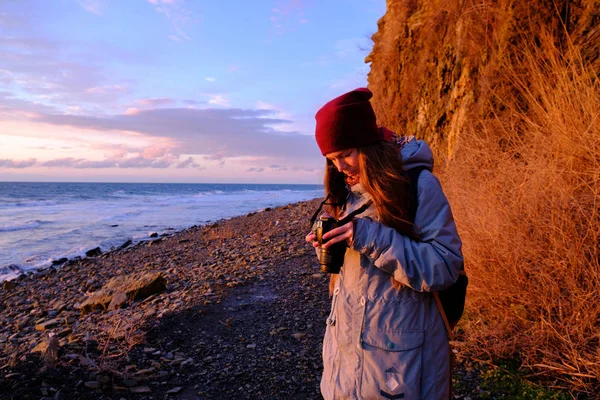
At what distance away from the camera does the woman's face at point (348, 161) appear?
5.81 feet

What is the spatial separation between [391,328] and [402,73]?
442 inches

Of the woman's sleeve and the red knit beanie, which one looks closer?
the woman's sleeve

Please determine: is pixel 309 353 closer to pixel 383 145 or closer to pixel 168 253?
pixel 383 145

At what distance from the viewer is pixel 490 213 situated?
3.80 metres

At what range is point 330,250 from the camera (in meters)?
1.71

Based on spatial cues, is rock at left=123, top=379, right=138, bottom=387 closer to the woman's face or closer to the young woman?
the young woman

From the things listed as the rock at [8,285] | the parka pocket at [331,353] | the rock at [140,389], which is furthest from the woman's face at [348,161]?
the rock at [8,285]

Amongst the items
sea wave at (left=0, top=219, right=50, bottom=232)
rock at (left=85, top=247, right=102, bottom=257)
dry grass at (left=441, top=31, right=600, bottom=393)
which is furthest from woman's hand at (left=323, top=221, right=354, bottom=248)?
sea wave at (left=0, top=219, right=50, bottom=232)

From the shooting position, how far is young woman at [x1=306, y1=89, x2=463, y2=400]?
5.00 ft

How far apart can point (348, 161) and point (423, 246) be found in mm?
513

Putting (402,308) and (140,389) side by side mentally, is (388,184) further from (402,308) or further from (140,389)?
(140,389)

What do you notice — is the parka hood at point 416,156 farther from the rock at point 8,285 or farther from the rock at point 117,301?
the rock at point 8,285

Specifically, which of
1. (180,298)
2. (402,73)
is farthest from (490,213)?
(402,73)

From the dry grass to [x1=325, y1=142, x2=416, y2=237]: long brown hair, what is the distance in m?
2.28
